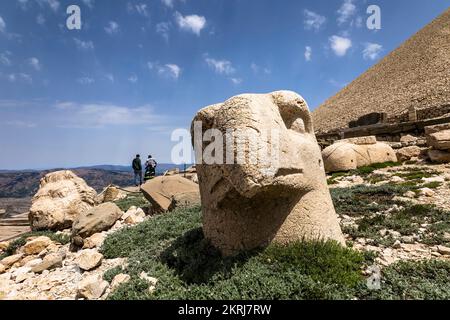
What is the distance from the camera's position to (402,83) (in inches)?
2057

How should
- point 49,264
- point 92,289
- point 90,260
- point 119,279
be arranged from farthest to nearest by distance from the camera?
1. point 49,264
2. point 90,260
3. point 119,279
4. point 92,289

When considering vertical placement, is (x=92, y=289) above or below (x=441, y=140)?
below

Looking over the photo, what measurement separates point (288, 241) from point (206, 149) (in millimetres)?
1615

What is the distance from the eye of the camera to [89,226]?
6.88m

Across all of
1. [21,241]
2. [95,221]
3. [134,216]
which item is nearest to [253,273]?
[95,221]

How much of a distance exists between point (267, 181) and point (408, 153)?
14596mm

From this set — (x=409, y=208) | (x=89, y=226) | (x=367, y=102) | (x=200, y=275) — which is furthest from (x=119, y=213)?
(x=367, y=102)

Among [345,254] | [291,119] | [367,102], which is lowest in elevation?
[345,254]

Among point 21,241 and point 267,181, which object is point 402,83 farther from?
point 21,241

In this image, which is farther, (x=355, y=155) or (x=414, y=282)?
(x=355, y=155)

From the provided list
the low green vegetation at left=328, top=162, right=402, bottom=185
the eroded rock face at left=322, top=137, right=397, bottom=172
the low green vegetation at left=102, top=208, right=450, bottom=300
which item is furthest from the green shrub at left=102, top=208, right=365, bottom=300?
the eroded rock face at left=322, top=137, right=397, bottom=172

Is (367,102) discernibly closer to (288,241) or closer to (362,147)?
(362,147)

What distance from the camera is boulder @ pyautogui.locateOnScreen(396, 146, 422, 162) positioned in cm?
1438

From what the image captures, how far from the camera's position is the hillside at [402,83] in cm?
4269
